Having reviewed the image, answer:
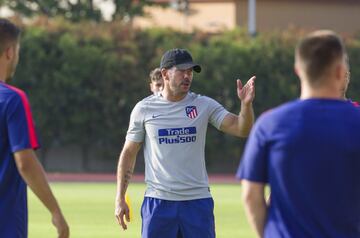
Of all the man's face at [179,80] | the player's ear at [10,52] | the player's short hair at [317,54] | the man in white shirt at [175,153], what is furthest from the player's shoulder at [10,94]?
the man's face at [179,80]

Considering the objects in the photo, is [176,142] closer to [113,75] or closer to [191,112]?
[191,112]

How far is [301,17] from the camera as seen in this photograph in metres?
43.2

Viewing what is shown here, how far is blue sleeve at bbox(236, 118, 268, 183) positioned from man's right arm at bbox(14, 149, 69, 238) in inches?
52.8

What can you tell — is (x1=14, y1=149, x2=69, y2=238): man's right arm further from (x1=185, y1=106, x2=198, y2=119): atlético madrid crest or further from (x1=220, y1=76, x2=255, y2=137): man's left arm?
(x1=185, y1=106, x2=198, y2=119): atlético madrid crest

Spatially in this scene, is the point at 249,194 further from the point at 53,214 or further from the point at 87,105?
the point at 87,105

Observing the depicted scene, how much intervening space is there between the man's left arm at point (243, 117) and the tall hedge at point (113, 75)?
75.8ft

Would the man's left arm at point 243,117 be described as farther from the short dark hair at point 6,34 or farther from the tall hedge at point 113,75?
the tall hedge at point 113,75

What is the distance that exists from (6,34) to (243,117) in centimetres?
273

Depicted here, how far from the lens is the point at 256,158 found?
17.6 feet

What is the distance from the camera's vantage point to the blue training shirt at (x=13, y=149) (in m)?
6.20

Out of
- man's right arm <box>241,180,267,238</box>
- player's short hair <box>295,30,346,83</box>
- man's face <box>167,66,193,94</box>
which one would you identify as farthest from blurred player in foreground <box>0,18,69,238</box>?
man's face <box>167,66,193,94</box>

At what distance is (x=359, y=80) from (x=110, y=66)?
7.28m

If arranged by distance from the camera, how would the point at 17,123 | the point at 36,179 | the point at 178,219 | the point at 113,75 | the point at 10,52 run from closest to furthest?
the point at 17,123 → the point at 36,179 → the point at 10,52 → the point at 178,219 → the point at 113,75

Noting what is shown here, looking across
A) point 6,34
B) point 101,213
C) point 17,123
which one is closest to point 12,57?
point 6,34
